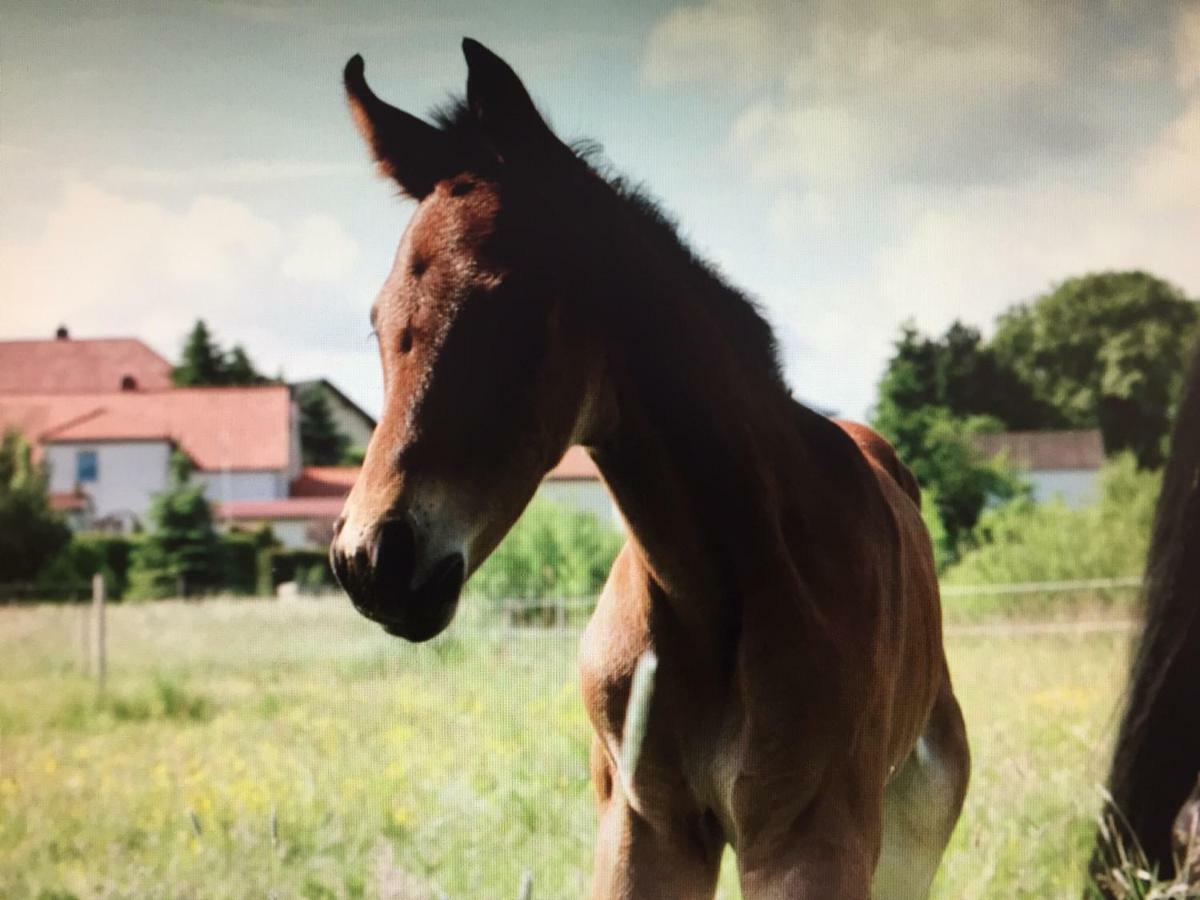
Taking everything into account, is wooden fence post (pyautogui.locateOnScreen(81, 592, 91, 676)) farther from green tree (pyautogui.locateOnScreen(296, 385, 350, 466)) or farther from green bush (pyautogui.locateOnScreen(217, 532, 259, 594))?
green bush (pyautogui.locateOnScreen(217, 532, 259, 594))

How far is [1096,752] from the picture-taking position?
300 cm

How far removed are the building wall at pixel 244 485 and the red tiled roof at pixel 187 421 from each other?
2.7 inches

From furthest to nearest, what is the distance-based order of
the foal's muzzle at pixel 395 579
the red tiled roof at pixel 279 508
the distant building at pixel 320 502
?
the red tiled roof at pixel 279 508
the distant building at pixel 320 502
the foal's muzzle at pixel 395 579

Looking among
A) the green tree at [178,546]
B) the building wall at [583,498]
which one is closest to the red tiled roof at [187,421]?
the green tree at [178,546]

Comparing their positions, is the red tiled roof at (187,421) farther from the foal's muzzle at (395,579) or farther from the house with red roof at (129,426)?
the foal's muzzle at (395,579)

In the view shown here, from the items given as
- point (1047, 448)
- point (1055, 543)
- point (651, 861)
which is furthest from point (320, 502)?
point (1047, 448)

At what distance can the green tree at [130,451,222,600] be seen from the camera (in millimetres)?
8250

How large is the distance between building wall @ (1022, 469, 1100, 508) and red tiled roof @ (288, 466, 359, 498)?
6.20 meters

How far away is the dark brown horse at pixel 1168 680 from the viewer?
2783 millimetres

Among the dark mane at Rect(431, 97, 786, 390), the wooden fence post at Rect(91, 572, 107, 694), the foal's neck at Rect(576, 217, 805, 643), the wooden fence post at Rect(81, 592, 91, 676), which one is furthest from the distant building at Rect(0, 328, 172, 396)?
the foal's neck at Rect(576, 217, 805, 643)

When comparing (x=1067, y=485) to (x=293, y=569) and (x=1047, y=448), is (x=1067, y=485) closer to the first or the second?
(x=1047, y=448)

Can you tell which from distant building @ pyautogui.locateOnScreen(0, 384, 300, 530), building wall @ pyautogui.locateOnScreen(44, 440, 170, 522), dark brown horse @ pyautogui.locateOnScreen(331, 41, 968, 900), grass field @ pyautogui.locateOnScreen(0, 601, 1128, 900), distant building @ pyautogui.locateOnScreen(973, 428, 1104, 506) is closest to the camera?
dark brown horse @ pyautogui.locateOnScreen(331, 41, 968, 900)

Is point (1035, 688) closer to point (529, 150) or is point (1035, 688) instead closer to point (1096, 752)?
point (1096, 752)

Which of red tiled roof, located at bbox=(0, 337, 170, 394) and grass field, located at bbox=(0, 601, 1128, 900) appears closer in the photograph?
grass field, located at bbox=(0, 601, 1128, 900)
